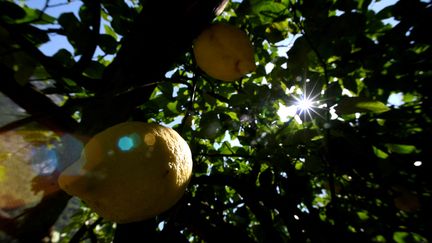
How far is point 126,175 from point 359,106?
0.76 meters

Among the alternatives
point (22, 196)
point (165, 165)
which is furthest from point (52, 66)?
point (22, 196)

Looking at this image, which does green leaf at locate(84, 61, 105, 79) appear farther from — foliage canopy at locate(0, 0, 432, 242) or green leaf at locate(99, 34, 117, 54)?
green leaf at locate(99, 34, 117, 54)

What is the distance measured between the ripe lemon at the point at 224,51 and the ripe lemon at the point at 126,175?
18.3 inches

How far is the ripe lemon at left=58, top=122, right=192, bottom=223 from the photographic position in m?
0.77

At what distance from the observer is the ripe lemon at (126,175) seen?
2.53 feet

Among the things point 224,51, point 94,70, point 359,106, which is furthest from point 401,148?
point 94,70

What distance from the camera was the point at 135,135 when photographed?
82 cm

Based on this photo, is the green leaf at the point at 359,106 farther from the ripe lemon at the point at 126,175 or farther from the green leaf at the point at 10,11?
the green leaf at the point at 10,11

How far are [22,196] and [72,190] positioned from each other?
74cm

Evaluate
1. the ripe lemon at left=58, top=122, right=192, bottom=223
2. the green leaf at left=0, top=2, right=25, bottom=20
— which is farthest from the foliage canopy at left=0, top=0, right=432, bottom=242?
the ripe lemon at left=58, top=122, right=192, bottom=223

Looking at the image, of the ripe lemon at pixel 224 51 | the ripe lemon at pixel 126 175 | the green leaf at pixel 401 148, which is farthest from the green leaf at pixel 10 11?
the green leaf at pixel 401 148

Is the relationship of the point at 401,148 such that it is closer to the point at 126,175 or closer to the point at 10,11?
the point at 126,175

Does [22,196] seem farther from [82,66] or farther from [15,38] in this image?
[15,38]

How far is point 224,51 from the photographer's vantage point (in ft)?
3.74
